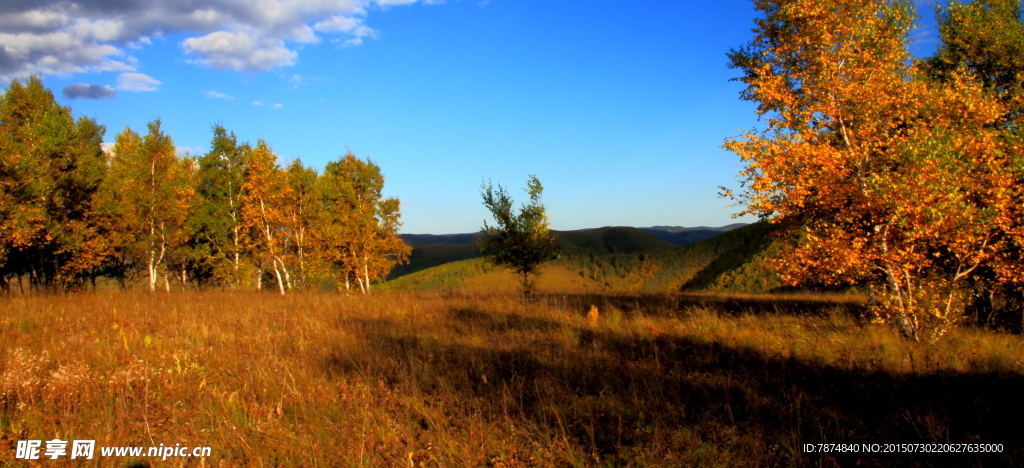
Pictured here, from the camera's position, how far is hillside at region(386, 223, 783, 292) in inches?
2210

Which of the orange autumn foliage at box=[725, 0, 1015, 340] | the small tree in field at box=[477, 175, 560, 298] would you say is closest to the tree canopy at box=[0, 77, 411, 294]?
the small tree in field at box=[477, 175, 560, 298]

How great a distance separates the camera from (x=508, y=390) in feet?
20.1

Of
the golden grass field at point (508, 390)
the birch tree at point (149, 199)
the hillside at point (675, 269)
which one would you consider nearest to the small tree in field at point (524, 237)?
the golden grass field at point (508, 390)

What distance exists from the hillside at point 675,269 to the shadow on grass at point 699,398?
1781 inches

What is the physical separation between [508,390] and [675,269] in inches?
3327

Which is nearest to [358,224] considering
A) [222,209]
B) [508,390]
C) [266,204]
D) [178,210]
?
[266,204]

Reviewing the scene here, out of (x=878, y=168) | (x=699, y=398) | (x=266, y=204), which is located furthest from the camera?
(x=266, y=204)

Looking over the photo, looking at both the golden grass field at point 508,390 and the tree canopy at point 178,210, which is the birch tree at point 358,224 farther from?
the golden grass field at point 508,390

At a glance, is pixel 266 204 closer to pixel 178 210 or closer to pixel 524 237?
pixel 178 210

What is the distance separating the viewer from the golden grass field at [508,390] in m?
4.66

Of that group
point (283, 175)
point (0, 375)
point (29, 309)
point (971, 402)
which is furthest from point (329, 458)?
point (283, 175)

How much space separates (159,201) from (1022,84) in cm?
3592

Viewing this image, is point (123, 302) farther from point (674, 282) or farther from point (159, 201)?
point (674, 282)

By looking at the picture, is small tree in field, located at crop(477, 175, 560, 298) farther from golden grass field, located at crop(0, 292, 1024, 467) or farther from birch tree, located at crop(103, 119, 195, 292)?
birch tree, located at crop(103, 119, 195, 292)
